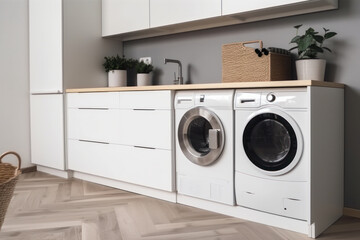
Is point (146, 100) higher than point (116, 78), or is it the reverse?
point (116, 78)

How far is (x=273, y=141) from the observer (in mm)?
2121

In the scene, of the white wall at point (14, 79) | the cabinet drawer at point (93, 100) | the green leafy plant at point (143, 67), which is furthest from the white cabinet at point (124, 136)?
the white wall at point (14, 79)

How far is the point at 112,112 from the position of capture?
117 inches

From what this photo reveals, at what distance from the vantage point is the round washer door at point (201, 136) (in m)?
2.32

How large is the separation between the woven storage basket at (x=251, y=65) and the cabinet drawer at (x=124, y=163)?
725mm

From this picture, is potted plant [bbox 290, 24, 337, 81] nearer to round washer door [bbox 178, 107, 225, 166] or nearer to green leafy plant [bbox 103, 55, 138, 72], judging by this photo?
round washer door [bbox 178, 107, 225, 166]

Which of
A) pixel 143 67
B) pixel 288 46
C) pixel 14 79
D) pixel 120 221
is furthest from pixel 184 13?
pixel 14 79

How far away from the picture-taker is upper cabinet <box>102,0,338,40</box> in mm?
2457

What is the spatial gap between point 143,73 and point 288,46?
4.53 ft

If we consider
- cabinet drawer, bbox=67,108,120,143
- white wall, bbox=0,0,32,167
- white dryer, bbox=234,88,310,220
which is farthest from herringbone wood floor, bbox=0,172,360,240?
white wall, bbox=0,0,32,167

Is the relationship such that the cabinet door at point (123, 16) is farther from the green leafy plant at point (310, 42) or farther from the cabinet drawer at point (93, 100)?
the green leafy plant at point (310, 42)

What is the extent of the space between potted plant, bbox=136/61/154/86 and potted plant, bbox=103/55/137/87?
0.19 m

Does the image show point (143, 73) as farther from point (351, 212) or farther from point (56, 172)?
point (351, 212)

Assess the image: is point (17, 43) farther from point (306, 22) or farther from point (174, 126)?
point (306, 22)
